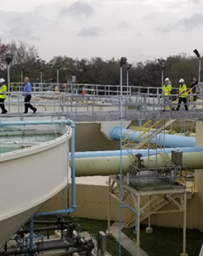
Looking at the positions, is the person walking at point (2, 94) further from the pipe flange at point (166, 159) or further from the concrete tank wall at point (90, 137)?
the concrete tank wall at point (90, 137)

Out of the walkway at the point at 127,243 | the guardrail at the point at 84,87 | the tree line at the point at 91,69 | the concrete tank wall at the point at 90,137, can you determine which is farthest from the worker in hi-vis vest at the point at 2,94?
the tree line at the point at 91,69

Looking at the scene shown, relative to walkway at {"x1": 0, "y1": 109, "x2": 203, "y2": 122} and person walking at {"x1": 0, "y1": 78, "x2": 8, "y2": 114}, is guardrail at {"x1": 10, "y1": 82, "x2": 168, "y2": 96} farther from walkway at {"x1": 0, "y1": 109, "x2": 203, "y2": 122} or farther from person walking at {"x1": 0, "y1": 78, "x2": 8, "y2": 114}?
person walking at {"x1": 0, "y1": 78, "x2": 8, "y2": 114}

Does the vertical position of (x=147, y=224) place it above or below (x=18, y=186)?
below

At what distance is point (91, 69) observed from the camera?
64938 mm

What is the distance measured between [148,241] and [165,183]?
312cm

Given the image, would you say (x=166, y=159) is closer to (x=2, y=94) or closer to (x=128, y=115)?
(x=128, y=115)

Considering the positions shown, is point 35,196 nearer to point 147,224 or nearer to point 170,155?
point 170,155

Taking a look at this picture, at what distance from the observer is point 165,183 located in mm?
14586

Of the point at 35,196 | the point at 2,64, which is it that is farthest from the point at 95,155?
the point at 2,64

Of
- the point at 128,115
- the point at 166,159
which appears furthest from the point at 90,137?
the point at 166,159

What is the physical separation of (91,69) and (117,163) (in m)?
52.2

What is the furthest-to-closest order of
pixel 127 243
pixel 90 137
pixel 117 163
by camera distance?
pixel 90 137
pixel 127 243
pixel 117 163

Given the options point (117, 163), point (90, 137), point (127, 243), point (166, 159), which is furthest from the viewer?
point (90, 137)

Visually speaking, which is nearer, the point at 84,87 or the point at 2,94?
the point at 2,94
